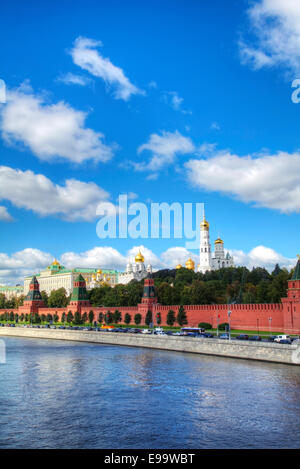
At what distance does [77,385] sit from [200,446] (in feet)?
31.3

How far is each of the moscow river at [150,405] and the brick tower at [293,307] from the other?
919cm

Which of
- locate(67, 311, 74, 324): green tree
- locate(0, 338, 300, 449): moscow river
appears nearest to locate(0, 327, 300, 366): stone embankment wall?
locate(0, 338, 300, 449): moscow river

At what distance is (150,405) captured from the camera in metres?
16.6

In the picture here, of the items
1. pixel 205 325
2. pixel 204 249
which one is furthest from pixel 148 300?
pixel 204 249

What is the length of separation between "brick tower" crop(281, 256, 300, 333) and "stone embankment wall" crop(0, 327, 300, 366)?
7734mm

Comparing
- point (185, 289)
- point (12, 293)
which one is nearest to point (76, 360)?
point (185, 289)

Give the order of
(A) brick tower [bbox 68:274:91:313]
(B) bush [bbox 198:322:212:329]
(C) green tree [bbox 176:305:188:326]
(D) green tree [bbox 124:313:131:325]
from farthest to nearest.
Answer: (A) brick tower [bbox 68:274:91:313]
(D) green tree [bbox 124:313:131:325]
(C) green tree [bbox 176:305:188:326]
(B) bush [bbox 198:322:212:329]

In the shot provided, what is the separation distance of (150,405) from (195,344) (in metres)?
15.6

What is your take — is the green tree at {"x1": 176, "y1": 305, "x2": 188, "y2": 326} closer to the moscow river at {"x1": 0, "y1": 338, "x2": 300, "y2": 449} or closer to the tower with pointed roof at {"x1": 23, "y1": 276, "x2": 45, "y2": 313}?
the moscow river at {"x1": 0, "y1": 338, "x2": 300, "y2": 449}

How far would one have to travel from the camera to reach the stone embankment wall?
2548 cm

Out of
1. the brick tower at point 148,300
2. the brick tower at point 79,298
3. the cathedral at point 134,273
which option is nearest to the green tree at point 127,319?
the brick tower at point 148,300

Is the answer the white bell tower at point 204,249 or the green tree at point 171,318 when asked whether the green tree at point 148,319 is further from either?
the white bell tower at point 204,249

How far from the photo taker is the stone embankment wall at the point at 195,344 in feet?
83.6
